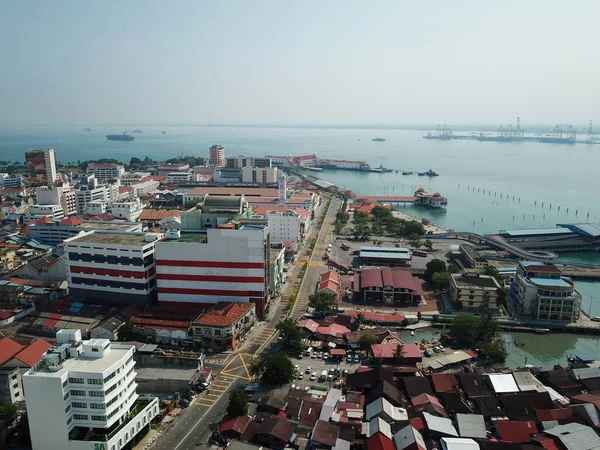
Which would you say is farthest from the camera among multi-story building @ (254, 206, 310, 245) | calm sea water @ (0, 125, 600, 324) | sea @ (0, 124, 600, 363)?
calm sea water @ (0, 125, 600, 324)

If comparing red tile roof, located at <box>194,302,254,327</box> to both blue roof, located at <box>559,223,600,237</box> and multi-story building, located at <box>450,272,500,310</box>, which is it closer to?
multi-story building, located at <box>450,272,500,310</box>

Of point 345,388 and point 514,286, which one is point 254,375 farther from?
point 514,286

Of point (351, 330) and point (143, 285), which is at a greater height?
point (143, 285)

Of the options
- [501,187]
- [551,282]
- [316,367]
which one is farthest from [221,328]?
[501,187]

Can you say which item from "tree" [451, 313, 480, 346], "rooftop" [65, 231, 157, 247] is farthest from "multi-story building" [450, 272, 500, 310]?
"rooftop" [65, 231, 157, 247]

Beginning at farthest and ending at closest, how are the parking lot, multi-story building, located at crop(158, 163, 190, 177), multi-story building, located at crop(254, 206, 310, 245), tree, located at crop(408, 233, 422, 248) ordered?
multi-story building, located at crop(158, 163, 190, 177), tree, located at crop(408, 233, 422, 248), multi-story building, located at crop(254, 206, 310, 245), the parking lot

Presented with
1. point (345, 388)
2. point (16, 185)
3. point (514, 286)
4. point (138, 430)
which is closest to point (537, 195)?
point (514, 286)
